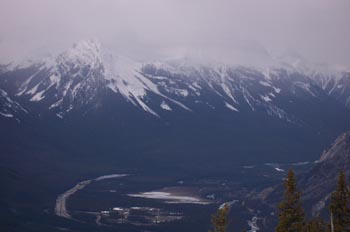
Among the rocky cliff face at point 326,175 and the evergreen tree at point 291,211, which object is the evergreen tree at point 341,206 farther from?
the rocky cliff face at point 326,175

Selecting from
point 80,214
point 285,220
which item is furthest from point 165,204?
point 285,220

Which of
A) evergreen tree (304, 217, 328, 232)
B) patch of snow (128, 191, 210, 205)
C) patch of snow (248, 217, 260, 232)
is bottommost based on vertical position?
evergreen tree (304, 217, 328, 232)

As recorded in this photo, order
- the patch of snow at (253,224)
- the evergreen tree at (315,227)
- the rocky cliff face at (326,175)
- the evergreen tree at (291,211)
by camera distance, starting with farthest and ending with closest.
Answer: the rocky cliff face at (326,175) < the patch of snow at (253,224) < the evergreen tree at (315,227) < the evergreen tree at (291,211)

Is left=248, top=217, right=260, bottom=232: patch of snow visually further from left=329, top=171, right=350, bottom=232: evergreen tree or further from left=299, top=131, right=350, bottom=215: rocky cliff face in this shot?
left=329, top=171, right=350, bottom=232: evergreen tree

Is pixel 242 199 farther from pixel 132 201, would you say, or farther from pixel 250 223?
pixel 250 223

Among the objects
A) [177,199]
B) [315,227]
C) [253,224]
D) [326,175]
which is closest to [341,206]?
[315,227]

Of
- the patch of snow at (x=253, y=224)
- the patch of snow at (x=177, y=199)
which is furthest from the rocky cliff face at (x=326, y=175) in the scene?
the patch of snow at (x=177, y=199)

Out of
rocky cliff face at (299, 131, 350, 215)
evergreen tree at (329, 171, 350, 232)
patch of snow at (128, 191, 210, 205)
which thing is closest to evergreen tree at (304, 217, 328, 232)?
evergreen tree at (329, 171, 350, 232)
